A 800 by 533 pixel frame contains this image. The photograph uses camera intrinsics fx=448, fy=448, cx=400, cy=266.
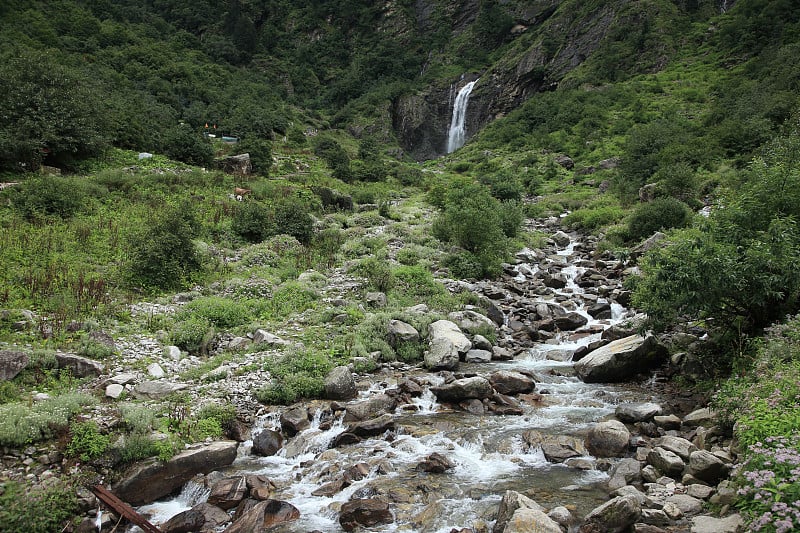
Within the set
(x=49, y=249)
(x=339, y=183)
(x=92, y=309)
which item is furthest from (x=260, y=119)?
(x=92, y=309)

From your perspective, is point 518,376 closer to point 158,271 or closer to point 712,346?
point 712,346

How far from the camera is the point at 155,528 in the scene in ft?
20.5

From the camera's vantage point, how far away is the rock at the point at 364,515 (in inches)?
251

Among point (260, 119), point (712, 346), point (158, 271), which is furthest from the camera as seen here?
point (260, 119)

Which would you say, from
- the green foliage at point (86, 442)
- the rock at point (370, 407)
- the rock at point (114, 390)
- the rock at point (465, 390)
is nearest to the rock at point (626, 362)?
the rock at point (465, 390)

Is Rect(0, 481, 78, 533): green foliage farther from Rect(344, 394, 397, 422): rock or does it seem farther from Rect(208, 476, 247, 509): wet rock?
Rect(344, 394, 397, 422): rock

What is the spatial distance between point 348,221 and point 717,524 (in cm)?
2198

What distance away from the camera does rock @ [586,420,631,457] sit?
781 centimetres

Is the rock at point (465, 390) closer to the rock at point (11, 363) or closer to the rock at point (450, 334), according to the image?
the rock at point (450, 334)

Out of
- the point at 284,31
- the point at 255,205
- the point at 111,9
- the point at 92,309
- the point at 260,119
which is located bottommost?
the point at 92,309

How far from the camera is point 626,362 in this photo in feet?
36.6

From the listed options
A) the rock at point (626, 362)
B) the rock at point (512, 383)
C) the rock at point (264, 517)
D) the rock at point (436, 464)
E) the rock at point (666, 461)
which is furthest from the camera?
the rock at point (626, 362)

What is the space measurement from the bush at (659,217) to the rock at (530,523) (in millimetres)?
19790

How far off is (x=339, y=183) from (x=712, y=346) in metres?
27.9
